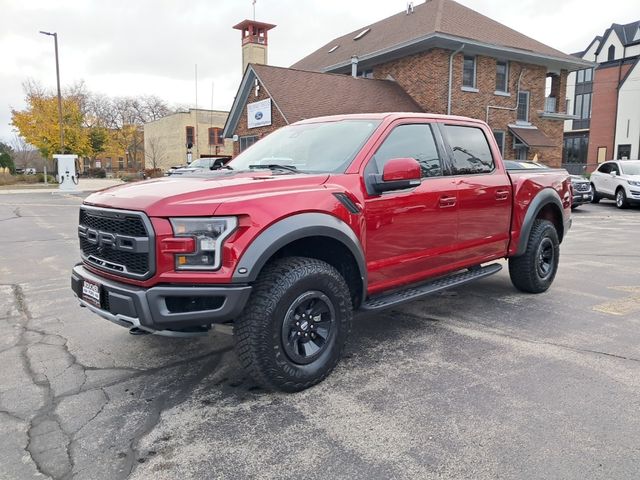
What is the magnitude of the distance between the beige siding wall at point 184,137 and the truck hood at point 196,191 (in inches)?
1876

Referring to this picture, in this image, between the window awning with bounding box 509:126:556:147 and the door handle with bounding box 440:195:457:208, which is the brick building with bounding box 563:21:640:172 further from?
the door handle with bounding box 440:195:457:208

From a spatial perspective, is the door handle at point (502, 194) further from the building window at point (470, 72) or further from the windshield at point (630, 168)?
the building window at point (470, 72)

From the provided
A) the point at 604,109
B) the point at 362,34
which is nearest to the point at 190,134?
the point at 362,34

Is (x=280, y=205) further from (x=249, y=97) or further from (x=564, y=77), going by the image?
(x=564, y=77)

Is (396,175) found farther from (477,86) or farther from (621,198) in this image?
(477,86)

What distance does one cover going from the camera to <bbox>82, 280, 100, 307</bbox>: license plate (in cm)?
343

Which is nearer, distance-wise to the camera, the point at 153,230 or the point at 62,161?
the point at 153,230

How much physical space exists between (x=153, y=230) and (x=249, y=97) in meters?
23.2

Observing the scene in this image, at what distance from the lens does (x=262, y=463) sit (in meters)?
2.70

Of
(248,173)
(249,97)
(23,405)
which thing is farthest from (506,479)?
(249,97)

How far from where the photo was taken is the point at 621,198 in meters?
18.1

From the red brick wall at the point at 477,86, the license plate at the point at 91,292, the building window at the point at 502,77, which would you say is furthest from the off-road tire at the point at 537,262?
the building window at the point at 502,77

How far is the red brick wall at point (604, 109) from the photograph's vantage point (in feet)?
134

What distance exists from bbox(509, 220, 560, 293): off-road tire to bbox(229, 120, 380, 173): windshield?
261cm
